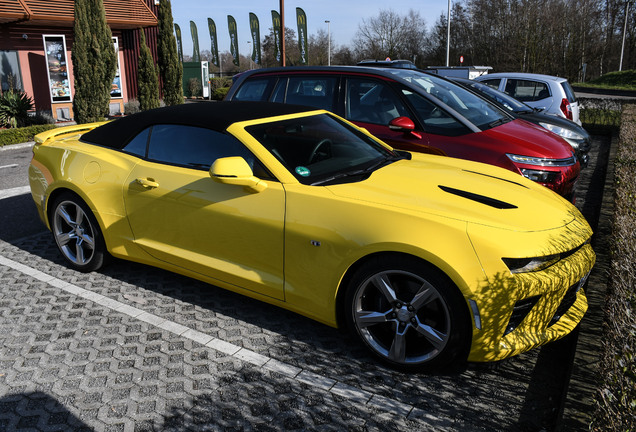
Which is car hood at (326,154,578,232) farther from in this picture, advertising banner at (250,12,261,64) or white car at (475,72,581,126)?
advertising banner at (250,12,261,64)

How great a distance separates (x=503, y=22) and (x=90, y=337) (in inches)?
1838

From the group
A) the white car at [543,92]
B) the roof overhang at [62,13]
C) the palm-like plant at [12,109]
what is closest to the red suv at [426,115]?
the white car at [543,92]

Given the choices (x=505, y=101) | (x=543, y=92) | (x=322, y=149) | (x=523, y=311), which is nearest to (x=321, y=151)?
(x=322, y=149)

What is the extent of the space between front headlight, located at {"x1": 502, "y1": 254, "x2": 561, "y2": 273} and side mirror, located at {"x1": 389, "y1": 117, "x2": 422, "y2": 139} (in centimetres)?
264

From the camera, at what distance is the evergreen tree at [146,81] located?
18.6 meters

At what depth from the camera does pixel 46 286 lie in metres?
4.60

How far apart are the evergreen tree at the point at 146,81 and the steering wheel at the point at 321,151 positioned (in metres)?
15.9

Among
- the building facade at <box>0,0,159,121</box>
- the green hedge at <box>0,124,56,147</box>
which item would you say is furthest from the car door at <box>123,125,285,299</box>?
the building facade at <box>0,0,159,121</box>

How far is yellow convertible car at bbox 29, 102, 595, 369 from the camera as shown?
3.00m

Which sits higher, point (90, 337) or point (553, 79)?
point (553, 79)

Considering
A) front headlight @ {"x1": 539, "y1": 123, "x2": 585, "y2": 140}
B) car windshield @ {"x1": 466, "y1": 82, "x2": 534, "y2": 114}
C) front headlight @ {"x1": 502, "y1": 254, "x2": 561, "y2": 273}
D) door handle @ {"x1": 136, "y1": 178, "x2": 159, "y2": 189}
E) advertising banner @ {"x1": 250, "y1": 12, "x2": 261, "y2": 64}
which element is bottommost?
front headlight @ {"x1": 502, "y1": 254, "x2": 561, "y2": 273}

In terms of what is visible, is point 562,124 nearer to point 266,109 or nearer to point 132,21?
point 266,109

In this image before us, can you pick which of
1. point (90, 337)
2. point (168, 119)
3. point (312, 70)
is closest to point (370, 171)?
point (168, 119)

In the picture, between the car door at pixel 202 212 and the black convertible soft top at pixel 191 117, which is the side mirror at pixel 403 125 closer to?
the black convertible soft top at pixel 191 117
